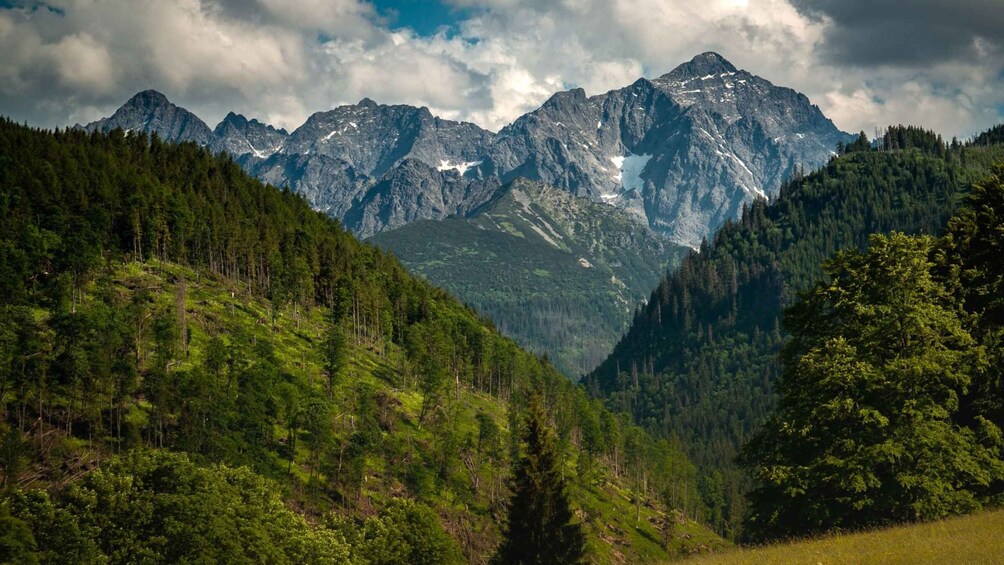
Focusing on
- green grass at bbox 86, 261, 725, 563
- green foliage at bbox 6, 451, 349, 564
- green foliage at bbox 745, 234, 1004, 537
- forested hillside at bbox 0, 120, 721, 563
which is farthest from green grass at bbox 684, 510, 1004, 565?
green grass at bbox 86, 261, 725, 563

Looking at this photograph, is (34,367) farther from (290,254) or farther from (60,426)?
(290,254)

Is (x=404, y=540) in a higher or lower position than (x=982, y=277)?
lower

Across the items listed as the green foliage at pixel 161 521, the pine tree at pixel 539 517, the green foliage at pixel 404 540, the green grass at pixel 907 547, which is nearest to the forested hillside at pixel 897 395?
the green grass at pixel 907 547

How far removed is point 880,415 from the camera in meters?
40.9

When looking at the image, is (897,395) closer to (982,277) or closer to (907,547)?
(982,277)

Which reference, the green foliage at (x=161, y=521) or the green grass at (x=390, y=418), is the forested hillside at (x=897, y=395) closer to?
the green foliage at (x=161, y=521)

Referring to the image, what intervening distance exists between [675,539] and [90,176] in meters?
142

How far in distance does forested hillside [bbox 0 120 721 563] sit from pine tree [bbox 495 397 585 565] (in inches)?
725

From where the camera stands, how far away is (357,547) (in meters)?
79.8

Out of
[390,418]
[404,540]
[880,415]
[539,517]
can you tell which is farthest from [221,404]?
[880,415]

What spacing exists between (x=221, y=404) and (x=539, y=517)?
58537mm

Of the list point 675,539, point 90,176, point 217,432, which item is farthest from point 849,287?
point 90,176

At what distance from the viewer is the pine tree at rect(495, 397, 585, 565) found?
64375 mm

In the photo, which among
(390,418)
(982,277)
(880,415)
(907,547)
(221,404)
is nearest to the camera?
(907,547)
